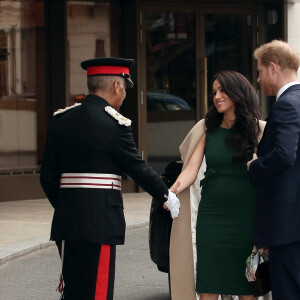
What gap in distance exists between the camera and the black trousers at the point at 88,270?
4.90 metres

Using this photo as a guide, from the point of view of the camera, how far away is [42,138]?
13.9 metres

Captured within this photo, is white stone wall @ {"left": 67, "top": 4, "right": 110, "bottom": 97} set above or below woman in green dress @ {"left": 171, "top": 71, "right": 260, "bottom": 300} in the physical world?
above

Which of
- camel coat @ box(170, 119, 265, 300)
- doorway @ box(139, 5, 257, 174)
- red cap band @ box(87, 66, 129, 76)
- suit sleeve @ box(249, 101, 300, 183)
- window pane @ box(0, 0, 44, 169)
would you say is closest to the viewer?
suit sleeve @ box(249, 101, 300, 183)

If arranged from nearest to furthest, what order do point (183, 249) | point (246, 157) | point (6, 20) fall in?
point (246, 157) → point (183, 249) → point (6, 20)

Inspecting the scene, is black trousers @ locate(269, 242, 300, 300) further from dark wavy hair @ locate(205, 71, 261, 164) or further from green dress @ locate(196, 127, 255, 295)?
dark wavy hair @ locate(205, 71, 261, 164)

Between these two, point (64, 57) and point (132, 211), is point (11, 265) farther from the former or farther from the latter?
point (64, 57)

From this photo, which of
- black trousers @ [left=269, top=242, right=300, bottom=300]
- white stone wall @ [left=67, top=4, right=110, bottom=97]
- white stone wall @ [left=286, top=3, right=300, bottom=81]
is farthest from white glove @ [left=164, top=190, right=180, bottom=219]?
white stone wall @ [left=286, top=3, right=300, bottom=81]

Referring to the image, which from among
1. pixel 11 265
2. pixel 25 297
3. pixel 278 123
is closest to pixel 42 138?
pixel 11 265

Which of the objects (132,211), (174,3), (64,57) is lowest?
(132,211)

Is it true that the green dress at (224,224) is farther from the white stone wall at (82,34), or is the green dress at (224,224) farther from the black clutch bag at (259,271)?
the white stone wall at (82,34)

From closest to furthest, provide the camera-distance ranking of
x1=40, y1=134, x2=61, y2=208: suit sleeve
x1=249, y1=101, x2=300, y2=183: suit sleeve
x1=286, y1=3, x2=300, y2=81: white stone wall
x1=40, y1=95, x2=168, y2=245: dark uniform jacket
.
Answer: x1=249, y1=101, x2=300, y2=183: suit sleeve
x1=40, y1=95, x2=168, y2=245: dark uniform jacket
x1=40, y1=134, x2=61, y2=208: suit sleeve
x1=286, y1=3, x2=300, y2=81: white stone wall

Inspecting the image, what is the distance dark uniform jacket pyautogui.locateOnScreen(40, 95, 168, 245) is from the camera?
4.90m

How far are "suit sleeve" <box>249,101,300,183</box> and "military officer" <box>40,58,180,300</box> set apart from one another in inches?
26.2

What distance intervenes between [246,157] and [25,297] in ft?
9.36
